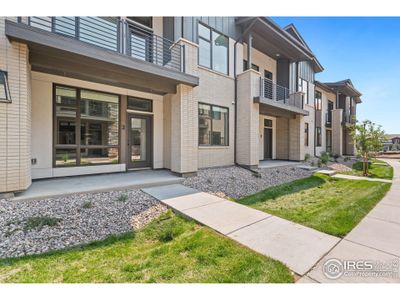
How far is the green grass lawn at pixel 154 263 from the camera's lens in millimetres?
2566

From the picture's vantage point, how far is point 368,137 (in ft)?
37.9

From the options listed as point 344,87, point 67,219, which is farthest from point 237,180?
point 344,87

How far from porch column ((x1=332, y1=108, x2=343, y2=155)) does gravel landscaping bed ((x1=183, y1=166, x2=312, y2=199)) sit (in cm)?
1327

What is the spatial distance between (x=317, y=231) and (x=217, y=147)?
21.4 ft

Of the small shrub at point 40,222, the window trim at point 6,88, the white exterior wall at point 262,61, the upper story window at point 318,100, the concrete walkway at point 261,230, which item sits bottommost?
the concrete walkway at point 261,230

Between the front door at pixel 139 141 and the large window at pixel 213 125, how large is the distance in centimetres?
236

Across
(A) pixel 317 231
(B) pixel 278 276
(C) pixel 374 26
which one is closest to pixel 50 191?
(B) pixel 278 276

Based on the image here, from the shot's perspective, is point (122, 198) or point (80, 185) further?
point (80, 185)

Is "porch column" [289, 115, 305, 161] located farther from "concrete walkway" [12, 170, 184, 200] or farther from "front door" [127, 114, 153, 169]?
"front door" [127, 114, 153, 169]

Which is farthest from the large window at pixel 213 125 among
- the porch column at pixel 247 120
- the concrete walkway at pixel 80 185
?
the concrete walkway at pixel 80 185

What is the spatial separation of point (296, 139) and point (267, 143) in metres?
1.96

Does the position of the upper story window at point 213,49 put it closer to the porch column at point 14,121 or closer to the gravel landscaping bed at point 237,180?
the gravel landscaping bed at point 237,180

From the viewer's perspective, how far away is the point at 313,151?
57.5 feet

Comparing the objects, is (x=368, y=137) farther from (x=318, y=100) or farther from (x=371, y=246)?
(x=371, y=246)
